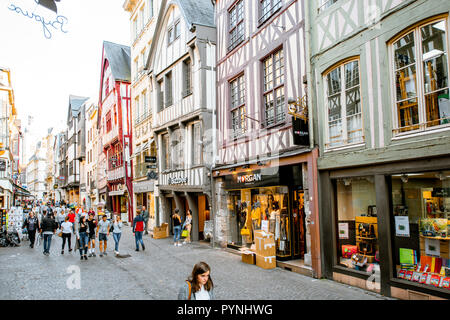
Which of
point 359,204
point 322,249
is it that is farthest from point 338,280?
point 359,204

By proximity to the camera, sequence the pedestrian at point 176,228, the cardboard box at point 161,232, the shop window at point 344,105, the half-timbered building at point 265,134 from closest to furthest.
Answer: the shop window at point 344,105 → the half-timbered building at point 265,134 → the pedestrian at point 176,228 → the cardboard box at point 161,232

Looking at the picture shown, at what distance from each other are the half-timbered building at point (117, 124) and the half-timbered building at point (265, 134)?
12.5 m

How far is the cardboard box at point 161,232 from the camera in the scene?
650 inches

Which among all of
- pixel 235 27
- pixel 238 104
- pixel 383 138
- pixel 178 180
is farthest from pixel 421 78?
pixel 178 180

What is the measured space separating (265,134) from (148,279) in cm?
517

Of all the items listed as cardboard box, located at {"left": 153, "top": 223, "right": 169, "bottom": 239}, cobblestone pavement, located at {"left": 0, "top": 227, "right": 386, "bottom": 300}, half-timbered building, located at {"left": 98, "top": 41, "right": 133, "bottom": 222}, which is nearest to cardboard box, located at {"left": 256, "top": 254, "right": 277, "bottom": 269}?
cobblestone pavement, located at {"left": 0, "top": 227, "right": 386, "bottom": 300}

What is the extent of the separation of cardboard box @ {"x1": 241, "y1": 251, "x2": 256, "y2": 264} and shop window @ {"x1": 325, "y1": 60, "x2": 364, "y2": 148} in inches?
151

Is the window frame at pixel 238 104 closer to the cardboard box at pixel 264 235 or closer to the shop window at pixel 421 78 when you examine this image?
the cardboard box at pixel 264 235

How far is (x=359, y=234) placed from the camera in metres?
7.67

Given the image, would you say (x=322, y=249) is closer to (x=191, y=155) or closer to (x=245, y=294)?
(x=245, y=294)

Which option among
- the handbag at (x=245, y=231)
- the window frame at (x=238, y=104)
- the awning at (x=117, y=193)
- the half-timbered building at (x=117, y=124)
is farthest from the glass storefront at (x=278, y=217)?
the awning at (x=117, y=193)
